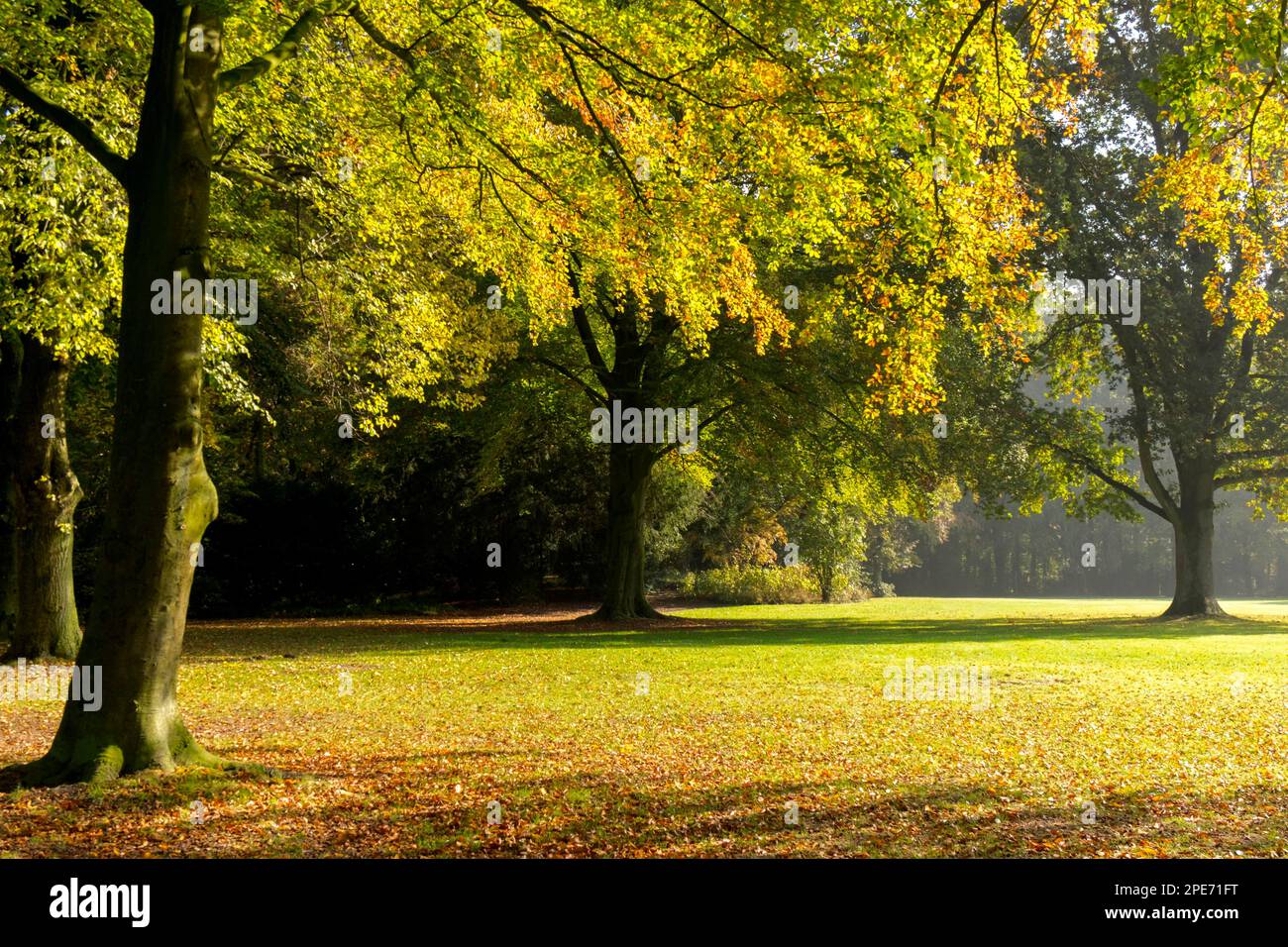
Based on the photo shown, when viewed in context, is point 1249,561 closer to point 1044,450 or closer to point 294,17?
point 1044,450

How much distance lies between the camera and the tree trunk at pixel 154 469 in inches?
295

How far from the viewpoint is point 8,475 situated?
660 inches

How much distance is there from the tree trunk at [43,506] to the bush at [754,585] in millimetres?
25718

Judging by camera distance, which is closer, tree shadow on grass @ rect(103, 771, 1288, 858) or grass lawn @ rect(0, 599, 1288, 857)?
tree shadow on grass @ rect(103, 771, 1288, 858)

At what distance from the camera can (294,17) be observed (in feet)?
36.5

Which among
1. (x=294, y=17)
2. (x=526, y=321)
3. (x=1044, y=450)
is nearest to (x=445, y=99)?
(x=294, y=17)

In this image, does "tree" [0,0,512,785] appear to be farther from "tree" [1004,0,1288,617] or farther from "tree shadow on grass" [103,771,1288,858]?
"tree" [1004,0,1288,617]

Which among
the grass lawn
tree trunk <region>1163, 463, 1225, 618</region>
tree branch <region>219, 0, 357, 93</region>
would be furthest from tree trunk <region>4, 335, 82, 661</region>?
tree trunk <region>1163, 463, 1225, 618</region>

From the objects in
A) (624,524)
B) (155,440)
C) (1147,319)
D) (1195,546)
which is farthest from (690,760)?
(1195,546)

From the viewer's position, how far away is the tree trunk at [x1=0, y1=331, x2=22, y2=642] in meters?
15.3

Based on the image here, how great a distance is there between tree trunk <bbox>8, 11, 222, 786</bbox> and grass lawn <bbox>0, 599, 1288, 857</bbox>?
1.67 ft

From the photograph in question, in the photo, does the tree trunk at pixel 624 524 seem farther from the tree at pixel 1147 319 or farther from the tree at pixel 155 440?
the tree at pixel 155 440

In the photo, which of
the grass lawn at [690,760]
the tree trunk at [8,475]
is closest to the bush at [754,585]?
the grass lawn at [690,760]
